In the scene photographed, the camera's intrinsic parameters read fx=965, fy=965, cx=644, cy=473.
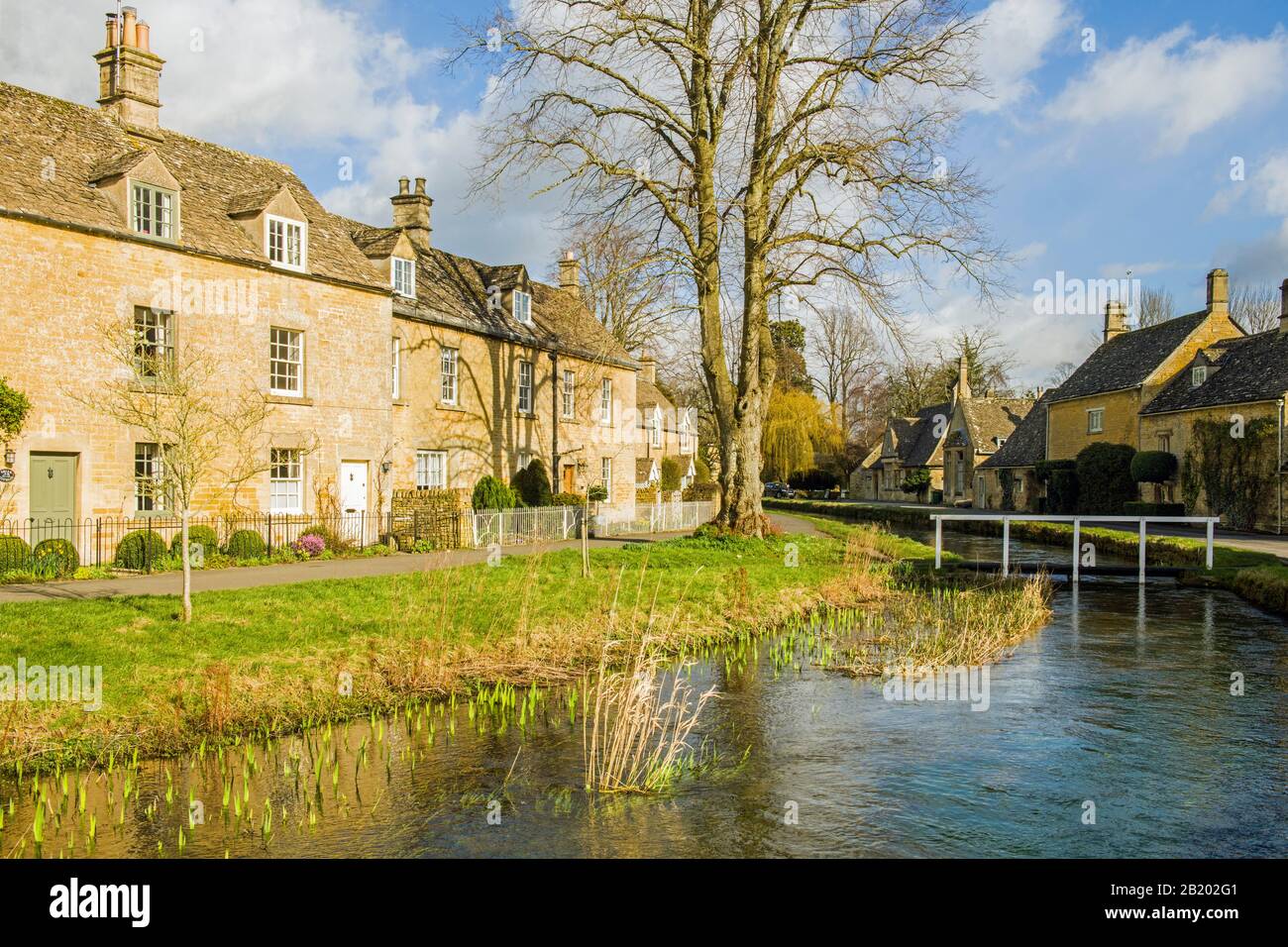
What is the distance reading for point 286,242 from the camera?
2459cm

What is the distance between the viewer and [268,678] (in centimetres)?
1090

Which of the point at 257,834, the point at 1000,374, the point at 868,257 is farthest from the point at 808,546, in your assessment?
the point at 1000,374

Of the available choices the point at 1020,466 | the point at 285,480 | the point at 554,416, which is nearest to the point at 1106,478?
the point at 1020,466

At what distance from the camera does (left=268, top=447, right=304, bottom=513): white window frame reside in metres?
24.0

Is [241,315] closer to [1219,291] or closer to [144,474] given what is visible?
[144,474]

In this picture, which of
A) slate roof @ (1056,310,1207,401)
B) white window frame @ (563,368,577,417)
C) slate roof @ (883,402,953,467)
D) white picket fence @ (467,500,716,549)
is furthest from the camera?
slate roof @ (883,402,953,467)

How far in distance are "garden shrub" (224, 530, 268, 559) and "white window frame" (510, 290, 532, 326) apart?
48.3ft

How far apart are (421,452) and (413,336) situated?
137 inches

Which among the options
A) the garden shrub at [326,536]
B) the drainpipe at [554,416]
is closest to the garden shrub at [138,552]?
the garden shrub at [326,536]

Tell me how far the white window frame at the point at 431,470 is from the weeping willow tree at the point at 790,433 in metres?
41.1

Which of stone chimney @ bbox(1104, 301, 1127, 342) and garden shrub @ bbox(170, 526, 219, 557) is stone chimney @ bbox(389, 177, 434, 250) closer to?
garden shrub @ bbox(170, 526, 219, 557)

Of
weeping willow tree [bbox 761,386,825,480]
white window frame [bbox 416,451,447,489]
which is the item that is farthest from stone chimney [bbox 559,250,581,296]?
weeping willow tree [bbox 761,386,825,480]

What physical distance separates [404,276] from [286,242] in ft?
16.0

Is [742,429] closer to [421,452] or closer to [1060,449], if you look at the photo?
[421,452]
